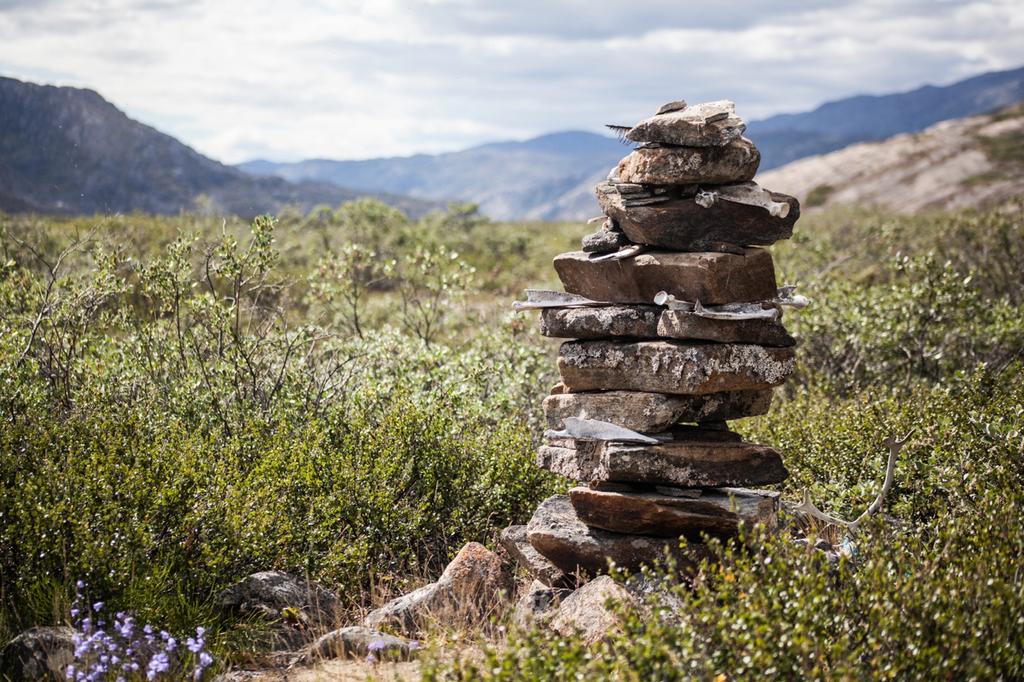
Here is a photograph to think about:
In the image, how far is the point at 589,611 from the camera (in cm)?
708

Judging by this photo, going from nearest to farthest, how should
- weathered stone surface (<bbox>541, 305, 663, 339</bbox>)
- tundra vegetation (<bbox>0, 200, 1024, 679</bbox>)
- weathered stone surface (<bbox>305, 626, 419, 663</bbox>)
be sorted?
tundra vegetation (<bbox>0, 200, 1024, 679</bbox>), weathered stone surface (<bbox>305, 626, 419, 663</bbox>), weathered stone surface (<bbox>541, 305, 663, 339</bbox>)

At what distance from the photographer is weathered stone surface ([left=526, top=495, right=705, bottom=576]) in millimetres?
8094

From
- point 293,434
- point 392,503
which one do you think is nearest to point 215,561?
point 392,503

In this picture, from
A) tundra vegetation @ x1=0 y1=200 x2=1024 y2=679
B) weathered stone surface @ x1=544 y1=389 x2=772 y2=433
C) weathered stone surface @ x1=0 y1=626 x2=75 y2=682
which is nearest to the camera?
tundra vegetation @ x1=0 y1=200 x2=1024 y2=679

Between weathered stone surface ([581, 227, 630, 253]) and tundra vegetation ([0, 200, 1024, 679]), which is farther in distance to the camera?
weathered stone surface ([581, 227, 630, 253])

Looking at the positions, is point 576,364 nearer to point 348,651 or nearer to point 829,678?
point 348,651

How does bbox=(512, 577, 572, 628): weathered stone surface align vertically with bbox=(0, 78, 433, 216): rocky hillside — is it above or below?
below

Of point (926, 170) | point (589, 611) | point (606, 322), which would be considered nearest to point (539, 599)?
point (589, 611)

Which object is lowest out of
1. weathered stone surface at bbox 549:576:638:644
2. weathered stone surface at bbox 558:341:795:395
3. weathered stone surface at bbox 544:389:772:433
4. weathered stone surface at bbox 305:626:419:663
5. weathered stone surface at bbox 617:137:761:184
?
weathered stone surface at bbox 305:626:419:663

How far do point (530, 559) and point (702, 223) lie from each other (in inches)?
154

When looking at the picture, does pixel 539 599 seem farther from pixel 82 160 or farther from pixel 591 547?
pixel 82 160

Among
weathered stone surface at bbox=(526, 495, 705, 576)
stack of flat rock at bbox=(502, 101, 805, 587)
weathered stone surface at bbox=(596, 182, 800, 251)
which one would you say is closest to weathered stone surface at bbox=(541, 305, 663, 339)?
stack of flat rock at bbox=(502, 101, 805, 587)

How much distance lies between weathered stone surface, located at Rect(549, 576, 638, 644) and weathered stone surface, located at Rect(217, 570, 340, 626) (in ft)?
7.18

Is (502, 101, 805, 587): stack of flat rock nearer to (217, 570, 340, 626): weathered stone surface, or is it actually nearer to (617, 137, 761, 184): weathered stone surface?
(617, 137, 761, 184): weathered stone surface
